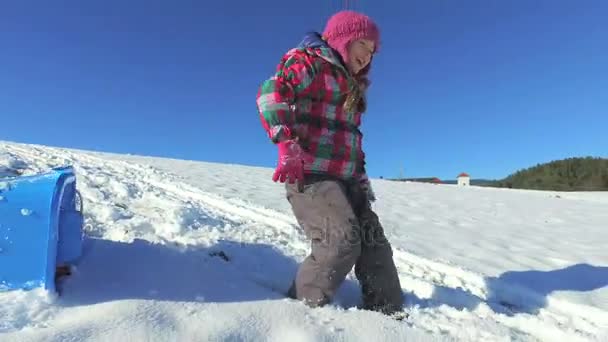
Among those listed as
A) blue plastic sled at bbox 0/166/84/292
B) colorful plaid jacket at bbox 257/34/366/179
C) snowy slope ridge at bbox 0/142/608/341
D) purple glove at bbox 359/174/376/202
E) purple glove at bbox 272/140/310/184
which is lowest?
snowy slope ridge at bbox 0/142/608/341

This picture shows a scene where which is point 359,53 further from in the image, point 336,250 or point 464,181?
point 464,181

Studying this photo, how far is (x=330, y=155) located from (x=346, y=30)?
68cm

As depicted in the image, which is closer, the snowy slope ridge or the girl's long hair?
the snowy slope ridge

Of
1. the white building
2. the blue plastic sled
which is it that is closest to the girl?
the blue plastic sled

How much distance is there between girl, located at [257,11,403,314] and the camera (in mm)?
2043

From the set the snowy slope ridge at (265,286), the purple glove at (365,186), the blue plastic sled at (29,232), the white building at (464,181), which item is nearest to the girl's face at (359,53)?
the purple glove at (365,186)

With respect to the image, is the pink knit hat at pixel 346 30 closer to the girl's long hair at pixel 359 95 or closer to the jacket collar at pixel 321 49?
the jacket collar at pixel 321 49

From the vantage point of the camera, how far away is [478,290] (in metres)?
2.71

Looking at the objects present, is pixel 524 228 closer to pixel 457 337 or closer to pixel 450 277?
pixel 450 277

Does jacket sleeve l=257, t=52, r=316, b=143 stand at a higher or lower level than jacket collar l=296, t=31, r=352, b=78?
lower

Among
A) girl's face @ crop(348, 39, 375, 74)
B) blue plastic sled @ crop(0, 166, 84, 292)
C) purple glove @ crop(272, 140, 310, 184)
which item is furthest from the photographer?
girl's face @ crop(348, 39, 375, 74)

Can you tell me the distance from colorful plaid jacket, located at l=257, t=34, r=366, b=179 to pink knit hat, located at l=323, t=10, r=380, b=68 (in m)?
0.08

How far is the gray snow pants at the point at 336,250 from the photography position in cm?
203

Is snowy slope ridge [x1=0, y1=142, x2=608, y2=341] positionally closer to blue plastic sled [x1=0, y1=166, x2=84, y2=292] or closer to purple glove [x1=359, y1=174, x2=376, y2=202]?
blue plastic sled [x1=0, y1=166, x2=84, y2=292]
